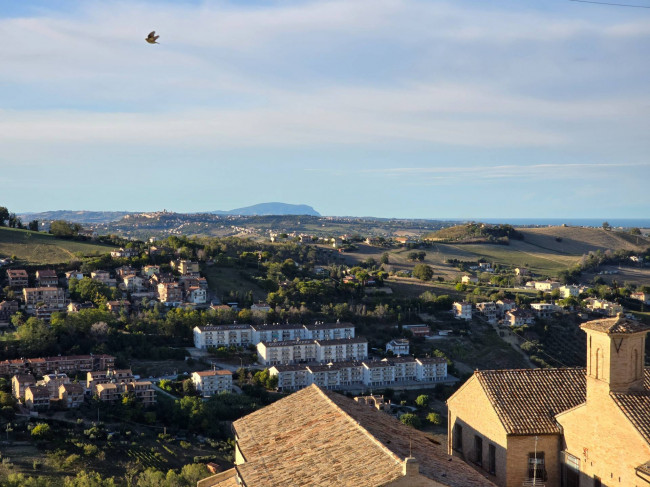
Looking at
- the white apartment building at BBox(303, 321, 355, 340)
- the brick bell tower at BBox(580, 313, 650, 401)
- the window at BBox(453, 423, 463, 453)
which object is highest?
the brick bell tower at BBox(580, 313, 650, 401)

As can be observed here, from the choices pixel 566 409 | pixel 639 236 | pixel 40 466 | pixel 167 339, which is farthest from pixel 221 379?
pixel 639 236

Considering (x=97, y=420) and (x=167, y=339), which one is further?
(x=167, y=339)

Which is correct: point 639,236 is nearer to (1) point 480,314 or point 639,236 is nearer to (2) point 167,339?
(1) point 480,314

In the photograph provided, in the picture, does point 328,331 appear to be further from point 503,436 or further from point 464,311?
point 503,436

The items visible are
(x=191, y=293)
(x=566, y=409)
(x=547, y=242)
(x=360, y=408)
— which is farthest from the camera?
(x=547, y=242)

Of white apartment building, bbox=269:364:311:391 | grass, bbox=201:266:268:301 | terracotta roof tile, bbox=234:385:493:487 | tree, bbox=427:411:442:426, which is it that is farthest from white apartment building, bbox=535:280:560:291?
terracotta roof tile, bbox=234:385:493:487

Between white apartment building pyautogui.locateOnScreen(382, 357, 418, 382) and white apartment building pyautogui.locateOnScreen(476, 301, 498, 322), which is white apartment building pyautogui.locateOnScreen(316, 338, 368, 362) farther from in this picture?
white apartment building pyautogui.locateOnScreen(476, 301, 498, 322)
